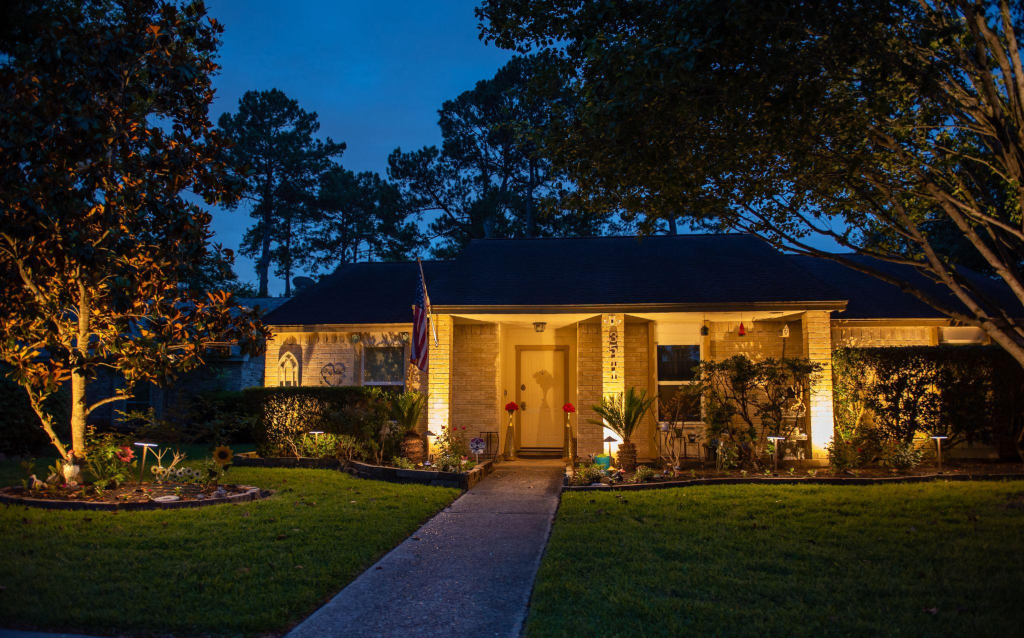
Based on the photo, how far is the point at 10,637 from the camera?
13.6 feet

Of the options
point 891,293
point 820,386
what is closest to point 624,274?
point 820,386

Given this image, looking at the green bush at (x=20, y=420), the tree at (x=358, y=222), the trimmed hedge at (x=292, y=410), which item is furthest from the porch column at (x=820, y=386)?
the tree at (x=358, y=222)

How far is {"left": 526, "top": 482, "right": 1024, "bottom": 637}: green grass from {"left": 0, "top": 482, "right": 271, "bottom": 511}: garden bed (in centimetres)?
445

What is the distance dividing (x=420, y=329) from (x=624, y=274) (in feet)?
14.6

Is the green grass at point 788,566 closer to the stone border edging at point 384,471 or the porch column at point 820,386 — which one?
the stone border edging at point 384,471

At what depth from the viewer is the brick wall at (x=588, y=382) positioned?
13.4m

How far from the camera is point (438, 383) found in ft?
40.7

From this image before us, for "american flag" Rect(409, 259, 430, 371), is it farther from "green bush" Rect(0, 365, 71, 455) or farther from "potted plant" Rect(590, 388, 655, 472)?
"green bush" Rect(0, 365, 71, 455)

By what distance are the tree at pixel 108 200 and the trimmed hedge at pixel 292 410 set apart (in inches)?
147

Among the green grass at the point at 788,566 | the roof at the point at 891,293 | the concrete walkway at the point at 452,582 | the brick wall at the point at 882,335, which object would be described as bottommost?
the concrete walkway at the point at 452,582

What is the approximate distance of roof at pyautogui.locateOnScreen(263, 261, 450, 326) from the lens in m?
15.1

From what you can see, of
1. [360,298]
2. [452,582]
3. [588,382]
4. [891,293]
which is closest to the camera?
[452,582]

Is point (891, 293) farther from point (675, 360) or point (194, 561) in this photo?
point (194, 561)

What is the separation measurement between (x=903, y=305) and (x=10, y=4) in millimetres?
16469
